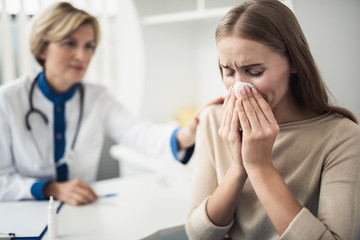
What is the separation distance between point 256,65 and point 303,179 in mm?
308

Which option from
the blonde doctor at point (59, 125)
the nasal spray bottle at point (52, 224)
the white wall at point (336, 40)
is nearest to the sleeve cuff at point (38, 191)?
the blonde doctor at point (59, 125)

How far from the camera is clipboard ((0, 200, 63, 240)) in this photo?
97 centimetres

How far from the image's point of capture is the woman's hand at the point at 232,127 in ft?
2.76

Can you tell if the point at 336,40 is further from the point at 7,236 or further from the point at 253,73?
the point at 7,236

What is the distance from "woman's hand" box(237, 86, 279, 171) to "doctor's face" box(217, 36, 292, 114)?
3cm

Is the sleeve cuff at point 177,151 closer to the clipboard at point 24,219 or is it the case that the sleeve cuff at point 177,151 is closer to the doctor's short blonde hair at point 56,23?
the clipboard at point 24,219

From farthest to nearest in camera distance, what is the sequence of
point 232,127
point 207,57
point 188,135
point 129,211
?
point 207,57, point 188,135, point 129,211, point 232,127

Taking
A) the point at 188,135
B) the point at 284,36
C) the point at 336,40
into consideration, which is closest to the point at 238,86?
the point at 284,36

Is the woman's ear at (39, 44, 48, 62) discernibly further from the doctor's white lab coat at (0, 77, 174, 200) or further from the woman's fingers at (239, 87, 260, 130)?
the woman's fingers at (239, 87, 260, 130)

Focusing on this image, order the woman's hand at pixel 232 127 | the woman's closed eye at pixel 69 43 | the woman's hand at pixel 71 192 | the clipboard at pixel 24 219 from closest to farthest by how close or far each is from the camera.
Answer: the woman's hand at pixel 232 127, the clipboard at pixel 24 219, the woman's hand at pixel 71 192, the woman's closed eye at pixel 69 43

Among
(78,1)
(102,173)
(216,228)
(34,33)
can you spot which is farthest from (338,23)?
(102,173)

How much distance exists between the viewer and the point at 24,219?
1.07 metres

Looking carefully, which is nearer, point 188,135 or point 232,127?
point 232,127

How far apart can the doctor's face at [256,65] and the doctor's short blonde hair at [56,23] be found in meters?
0.70
